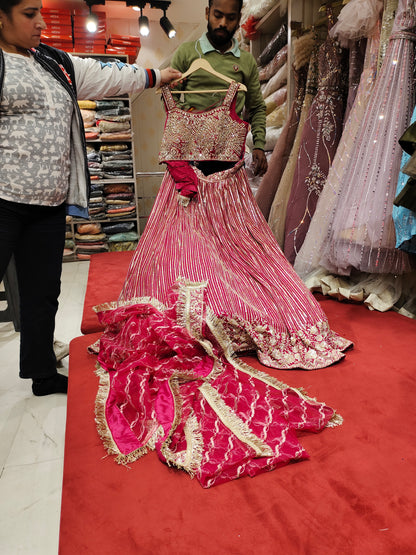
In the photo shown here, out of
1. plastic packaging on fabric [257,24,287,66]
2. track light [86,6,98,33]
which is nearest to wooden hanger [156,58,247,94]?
plastic packaging on fabric [257,24,287,66]

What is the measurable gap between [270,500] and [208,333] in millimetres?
610

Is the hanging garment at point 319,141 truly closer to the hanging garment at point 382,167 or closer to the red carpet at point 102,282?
the hanging garment at point 382,167

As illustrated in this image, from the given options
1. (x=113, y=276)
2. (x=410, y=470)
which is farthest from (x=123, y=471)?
(x=113, y=276)

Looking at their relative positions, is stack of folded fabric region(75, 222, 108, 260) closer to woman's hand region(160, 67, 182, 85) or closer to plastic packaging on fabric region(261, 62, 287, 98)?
plastic packaging on fabric region(261, 62, 287, 98)

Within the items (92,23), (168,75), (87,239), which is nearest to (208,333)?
(168,75)

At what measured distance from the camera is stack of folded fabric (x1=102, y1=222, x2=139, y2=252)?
4.44 m

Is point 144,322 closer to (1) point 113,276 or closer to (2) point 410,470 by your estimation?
(2) point 410,470

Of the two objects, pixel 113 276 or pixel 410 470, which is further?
pixel 113 276

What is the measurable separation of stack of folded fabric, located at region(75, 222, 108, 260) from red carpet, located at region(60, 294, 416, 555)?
335cm

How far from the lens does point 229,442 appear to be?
3.21ft

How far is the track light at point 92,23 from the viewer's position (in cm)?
397

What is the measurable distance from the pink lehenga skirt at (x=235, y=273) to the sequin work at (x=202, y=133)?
0.31ft

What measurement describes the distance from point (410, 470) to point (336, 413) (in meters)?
0.25

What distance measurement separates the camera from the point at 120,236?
14.6 ft
